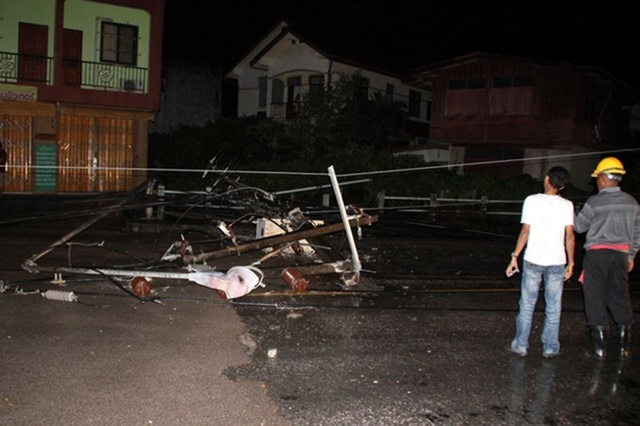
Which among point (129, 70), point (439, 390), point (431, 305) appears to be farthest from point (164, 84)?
point (439, 390)

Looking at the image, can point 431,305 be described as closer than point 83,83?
Yes

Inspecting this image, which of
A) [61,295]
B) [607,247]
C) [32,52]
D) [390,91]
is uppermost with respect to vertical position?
[390,91]

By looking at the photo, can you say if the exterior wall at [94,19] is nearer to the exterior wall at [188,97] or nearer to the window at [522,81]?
the exterior wall at [188,97]

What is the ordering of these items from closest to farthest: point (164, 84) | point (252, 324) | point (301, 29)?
1. point (252, 324)
2. point (301, 29)
3. point (164, 84)

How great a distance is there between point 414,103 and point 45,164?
21667 mm

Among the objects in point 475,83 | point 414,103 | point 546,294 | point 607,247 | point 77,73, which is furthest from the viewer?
point 414,103

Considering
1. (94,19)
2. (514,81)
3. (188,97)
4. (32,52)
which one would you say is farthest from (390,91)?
(32,52)

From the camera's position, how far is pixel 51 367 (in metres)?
4.83

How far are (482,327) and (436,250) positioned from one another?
5261mm

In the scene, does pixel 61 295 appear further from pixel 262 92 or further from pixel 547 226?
pixel 262 92

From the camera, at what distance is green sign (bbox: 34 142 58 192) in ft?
69.7

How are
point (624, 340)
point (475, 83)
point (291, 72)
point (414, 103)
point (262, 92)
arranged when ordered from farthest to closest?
point (262, 92), point (414, 103), point (291, 72), point (475, 83), point (624, 340)

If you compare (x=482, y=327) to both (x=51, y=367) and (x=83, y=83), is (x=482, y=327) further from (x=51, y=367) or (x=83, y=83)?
(x=83, y=83)

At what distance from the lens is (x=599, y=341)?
5508 millimetres
